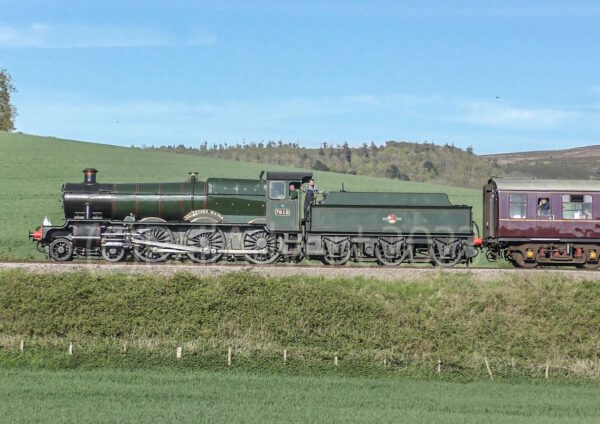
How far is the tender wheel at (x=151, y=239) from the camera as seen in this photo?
27984 millimetres

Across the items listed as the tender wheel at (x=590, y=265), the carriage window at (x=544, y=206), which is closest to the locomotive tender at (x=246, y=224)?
the carriage window at (x=544, y=206)

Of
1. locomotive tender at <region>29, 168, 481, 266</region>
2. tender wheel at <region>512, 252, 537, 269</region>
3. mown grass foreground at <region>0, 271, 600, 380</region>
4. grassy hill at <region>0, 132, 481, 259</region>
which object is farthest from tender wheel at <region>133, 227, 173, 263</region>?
tender wheel at <region>512, 252, 537, 269</region>

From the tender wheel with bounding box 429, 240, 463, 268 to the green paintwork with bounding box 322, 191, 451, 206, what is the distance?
149 centimetres

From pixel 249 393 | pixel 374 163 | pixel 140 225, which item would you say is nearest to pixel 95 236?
pixel 140 225

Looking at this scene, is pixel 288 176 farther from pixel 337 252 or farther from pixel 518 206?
pixel 518 206

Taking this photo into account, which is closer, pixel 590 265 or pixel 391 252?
pixel 391 252

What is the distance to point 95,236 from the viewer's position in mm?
27750

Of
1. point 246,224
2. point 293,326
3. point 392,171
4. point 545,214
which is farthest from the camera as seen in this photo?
point 392,171

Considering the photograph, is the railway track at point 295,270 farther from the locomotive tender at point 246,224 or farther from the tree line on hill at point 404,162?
the tree line on hill at point 404,162

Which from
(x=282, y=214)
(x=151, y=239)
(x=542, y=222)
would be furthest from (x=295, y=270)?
(x=542, y=222)

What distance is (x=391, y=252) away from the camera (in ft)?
92.7

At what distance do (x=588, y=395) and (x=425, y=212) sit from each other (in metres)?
12.1

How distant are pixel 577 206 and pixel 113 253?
17296 millimetres

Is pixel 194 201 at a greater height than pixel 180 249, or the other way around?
pixel 194 201
